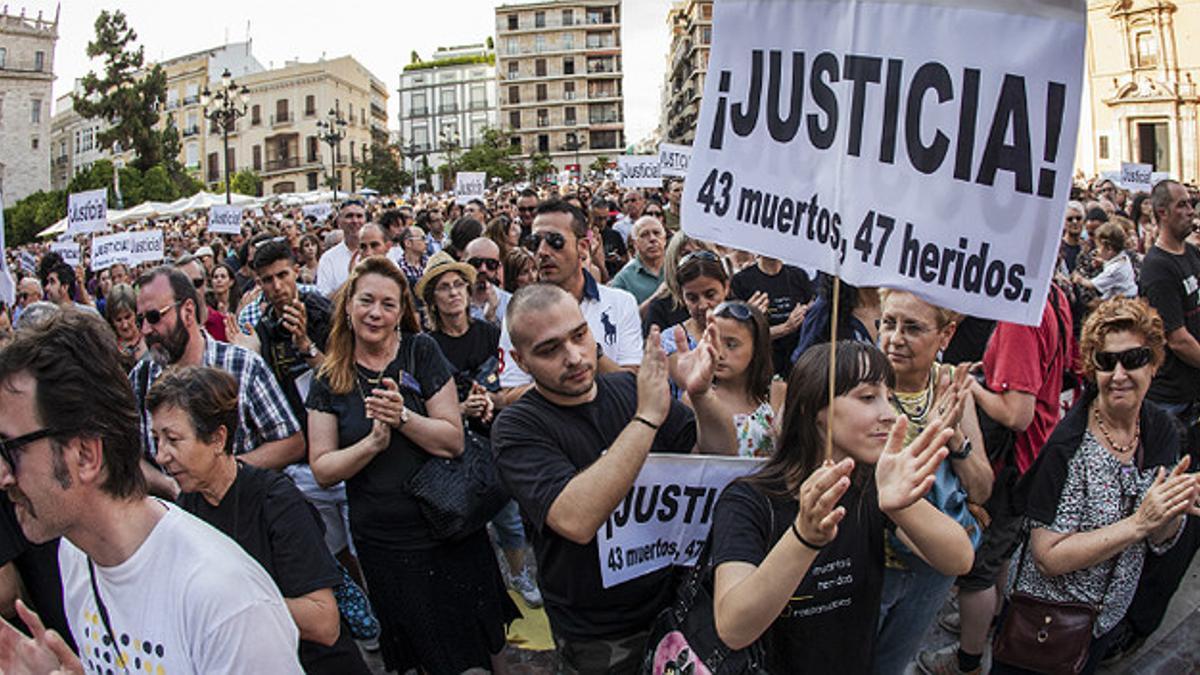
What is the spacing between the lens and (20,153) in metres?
62.2

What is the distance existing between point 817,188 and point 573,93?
94293 mm

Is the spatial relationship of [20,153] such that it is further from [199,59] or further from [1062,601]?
[1062,601]

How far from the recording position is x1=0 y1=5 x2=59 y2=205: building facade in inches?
2432

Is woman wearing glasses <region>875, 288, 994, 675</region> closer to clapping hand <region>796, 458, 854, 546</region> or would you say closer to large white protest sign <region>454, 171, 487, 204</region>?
clapping hand <region>796, 458, 854, 546</region>

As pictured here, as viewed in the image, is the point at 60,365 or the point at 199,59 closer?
the point at 60,365

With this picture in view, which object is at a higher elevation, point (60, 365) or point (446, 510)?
point (60, 365)

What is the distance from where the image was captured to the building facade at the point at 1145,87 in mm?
44656

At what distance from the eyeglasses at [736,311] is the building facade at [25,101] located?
2732 inches

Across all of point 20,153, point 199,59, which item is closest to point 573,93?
point 199,59

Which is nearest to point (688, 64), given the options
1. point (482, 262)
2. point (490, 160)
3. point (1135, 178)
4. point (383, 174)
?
point (490, 160)

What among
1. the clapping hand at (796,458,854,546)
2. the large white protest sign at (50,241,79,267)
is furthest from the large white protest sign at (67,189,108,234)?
the clapping hand at (796,458,854,546)

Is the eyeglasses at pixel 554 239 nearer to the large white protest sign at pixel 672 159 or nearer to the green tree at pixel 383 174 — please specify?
the large white protest sign at pixel 672 159

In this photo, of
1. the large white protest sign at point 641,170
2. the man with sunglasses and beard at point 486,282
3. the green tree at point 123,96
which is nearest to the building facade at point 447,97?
the green tree at point 123,96

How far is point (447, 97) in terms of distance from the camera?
115938mm
